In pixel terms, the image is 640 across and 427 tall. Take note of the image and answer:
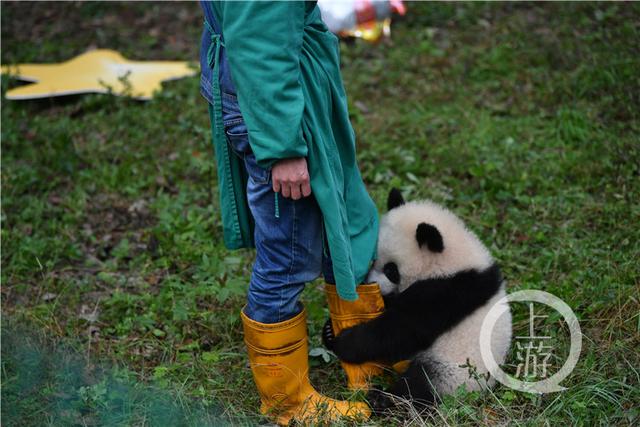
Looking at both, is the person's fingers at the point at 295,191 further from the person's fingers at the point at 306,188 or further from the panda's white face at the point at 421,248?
the panda's white face at the point at 421,248

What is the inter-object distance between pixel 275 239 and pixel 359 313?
70 centimetres

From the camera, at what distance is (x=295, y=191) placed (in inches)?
106

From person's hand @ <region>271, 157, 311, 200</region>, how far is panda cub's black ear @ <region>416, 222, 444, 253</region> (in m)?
0.71

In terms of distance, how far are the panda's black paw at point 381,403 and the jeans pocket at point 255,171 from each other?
3.68ft

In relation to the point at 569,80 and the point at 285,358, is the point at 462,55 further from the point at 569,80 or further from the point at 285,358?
the point at 285,358

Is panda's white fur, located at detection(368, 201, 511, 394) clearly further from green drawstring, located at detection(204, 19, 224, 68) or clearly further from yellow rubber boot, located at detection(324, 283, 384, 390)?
green drawstring, located at detection(204, 19, 224, 68)

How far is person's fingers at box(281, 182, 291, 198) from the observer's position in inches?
106

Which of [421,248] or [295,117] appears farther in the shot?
[421,248]

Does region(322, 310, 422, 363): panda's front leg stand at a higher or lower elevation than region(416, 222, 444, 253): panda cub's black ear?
lower

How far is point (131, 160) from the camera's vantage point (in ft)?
18.1
